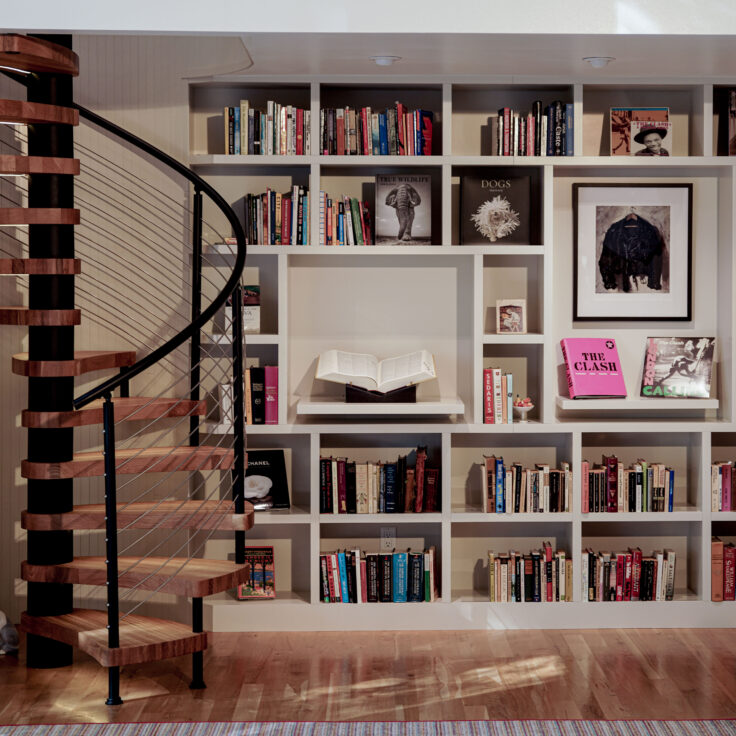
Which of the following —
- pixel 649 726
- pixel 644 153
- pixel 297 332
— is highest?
pixel 644 153

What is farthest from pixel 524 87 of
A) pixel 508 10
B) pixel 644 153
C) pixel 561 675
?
pixel 561 675

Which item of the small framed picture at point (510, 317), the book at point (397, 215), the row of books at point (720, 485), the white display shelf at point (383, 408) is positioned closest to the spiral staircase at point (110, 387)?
the white display shelf at point (383, 408)

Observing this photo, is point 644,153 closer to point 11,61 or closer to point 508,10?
point 508,10

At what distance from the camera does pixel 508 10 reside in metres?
3.07

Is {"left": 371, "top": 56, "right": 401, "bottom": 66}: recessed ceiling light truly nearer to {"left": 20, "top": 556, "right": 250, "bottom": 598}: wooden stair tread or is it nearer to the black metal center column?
the black metal center column

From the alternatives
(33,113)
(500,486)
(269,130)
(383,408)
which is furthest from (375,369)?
(33,113)

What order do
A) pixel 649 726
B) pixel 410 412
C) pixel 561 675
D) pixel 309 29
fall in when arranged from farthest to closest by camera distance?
1. pixel 410 412
2. pixel 561 675
3. pixel 649 726
4. pixel 309 29

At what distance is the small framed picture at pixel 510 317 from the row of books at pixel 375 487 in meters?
0.67

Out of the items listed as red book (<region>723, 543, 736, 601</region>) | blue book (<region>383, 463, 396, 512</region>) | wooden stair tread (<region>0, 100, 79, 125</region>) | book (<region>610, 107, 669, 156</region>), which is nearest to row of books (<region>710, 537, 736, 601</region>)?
red book (<region>723, 543, 736, 601</region>)

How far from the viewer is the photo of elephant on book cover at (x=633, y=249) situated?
4492 millimetres

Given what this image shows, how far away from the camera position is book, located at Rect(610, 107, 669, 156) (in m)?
4.38

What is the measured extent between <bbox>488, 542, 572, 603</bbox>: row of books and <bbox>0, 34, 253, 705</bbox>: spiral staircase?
1213 millimetres

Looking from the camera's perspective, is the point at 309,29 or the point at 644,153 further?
the point at 644,153

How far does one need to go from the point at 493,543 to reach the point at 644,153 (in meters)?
1.92
